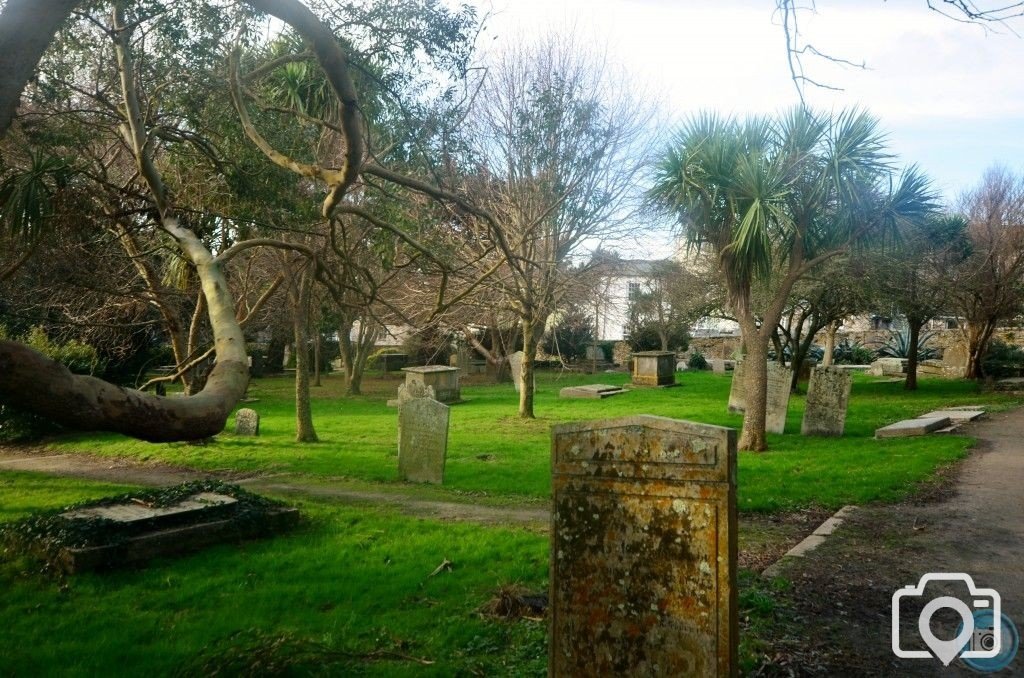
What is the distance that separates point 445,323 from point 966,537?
56.2ft

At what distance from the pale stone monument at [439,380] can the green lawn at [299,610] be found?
15.3 meters

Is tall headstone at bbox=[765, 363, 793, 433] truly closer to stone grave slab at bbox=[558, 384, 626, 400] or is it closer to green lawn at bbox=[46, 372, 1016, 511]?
green lawn at bbox=[46, 372, 1016, 511]

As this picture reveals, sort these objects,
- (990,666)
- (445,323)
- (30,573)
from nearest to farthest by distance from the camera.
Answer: (990,666) → (30,573) → (445,323)

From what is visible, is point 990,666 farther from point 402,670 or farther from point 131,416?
point 131,416

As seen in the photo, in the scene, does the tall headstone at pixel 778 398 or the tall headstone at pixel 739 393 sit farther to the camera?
the tall headstone at pixel 739 393

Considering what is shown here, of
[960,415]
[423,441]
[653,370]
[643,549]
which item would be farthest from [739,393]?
[643,549]

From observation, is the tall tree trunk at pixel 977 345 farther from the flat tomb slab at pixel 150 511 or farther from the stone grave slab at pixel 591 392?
the flat tomb slab at pixel 150 511

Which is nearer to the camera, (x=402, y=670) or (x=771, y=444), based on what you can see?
(x=402, y=670)

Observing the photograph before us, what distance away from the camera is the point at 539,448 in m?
14.7

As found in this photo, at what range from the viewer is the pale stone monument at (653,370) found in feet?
94.4

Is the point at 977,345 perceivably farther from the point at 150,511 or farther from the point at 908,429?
the point at 150,511

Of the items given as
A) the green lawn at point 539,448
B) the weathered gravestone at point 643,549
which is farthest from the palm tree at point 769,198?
the weathered gravestone at point 643,549

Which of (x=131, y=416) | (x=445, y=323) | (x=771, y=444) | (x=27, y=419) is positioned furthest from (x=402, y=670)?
(x=445, y=323)

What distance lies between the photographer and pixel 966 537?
7.39m
